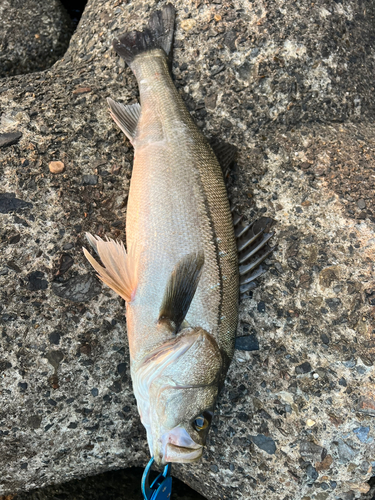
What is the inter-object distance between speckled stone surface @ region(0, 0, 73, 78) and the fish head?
323cm

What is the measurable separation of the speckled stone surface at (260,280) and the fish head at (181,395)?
45cm

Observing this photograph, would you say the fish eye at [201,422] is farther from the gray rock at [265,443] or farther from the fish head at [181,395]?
the gray rock at [265,443]

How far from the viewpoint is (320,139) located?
3.06 metres

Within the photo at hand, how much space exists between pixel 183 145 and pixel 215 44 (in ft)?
3.55

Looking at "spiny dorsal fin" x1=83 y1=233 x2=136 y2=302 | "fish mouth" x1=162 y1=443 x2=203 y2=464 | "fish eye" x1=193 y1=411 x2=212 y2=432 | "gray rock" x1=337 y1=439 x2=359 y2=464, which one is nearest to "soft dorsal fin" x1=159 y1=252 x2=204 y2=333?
"spiny dorsal fin" x1=83 y1=233 x2=136 y2=302

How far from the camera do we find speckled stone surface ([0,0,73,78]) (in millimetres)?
3746

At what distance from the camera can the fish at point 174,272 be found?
2270 mm

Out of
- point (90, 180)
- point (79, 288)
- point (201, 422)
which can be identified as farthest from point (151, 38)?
point (201, 422)

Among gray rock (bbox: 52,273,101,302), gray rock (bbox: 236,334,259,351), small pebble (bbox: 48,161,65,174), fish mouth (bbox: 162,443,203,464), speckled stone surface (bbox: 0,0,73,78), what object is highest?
speckled stone surface (bbox: 0,0,73,78)

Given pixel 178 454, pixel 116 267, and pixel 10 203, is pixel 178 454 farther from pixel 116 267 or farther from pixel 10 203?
pixel 10 203

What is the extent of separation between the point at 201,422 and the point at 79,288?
1222 millimetres

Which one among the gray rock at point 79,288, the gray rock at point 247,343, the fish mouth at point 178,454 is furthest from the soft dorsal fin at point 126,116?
the fish mouth at point 178,454

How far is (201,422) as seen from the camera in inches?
91.7

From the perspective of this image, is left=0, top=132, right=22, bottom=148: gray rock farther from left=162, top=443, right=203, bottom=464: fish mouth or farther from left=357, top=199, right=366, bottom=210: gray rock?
left=357, top=199, right=366, bottom=210: gray rock
